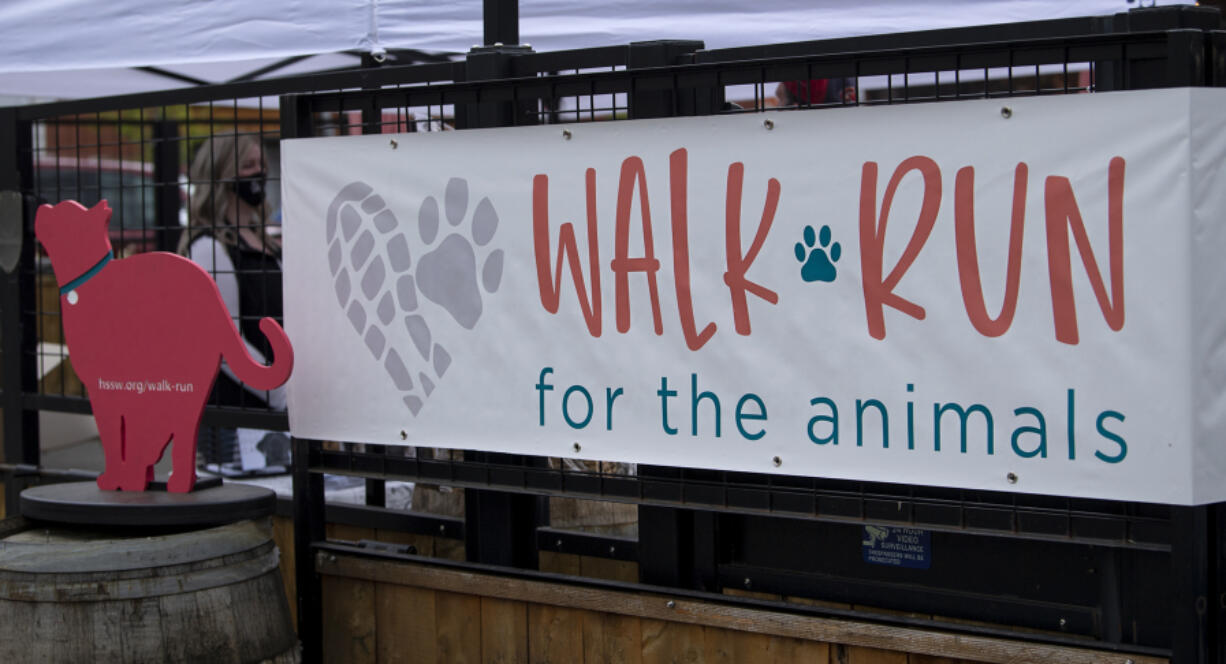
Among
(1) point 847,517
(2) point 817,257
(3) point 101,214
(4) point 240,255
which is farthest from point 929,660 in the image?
(4) point 240,255

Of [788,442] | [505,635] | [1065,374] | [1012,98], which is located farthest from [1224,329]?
[505,635]

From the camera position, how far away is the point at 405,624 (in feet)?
12.9

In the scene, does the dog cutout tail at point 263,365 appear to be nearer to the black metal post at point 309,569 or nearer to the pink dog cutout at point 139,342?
the pink dog cutout at point 139,342

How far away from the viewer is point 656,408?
3240 mm

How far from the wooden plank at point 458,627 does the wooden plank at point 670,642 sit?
570 mm

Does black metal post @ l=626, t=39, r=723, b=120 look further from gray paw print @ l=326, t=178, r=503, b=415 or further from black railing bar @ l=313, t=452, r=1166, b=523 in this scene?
black railing bar @ l=313, t=452, r=1166, b=523

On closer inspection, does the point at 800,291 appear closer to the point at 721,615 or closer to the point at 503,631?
the point at 721,615

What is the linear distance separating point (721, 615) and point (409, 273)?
1282 millimetres

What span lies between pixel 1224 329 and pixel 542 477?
174cm

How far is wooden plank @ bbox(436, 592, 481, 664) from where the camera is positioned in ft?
12.4

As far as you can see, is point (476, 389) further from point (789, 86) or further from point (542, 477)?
point (789, 86)

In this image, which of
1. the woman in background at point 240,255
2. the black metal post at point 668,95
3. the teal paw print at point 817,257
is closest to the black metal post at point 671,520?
the black metal post at point 668,95

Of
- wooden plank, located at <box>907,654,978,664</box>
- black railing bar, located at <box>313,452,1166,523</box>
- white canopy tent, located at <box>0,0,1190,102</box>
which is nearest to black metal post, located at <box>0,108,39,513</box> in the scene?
white canopy tent, located at <box>0,0,1190,102</box>

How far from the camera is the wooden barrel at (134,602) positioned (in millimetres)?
3352
